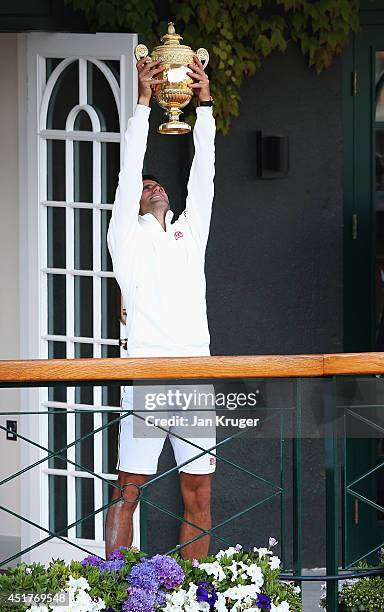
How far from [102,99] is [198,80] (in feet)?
4.14

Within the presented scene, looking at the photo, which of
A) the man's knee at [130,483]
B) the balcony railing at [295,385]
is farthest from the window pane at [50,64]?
the balcony railing at [295,385]

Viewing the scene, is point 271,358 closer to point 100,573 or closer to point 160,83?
point 100,573

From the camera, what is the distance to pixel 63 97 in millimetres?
6391

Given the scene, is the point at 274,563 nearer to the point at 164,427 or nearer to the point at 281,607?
the point at 281,607

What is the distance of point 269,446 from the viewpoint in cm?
653

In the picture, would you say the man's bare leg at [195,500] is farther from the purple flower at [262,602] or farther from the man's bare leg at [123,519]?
the purple flower at [262,602]

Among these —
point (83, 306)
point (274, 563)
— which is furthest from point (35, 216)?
point (274, 563)

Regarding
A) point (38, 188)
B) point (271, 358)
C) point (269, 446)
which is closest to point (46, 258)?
point (38, 188)

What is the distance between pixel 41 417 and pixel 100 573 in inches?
89.8

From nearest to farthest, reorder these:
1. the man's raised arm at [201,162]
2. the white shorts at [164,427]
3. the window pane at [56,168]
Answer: the white shorts at [164,427] < the man's raised arm at [201,162] < the window pane at [56,168]

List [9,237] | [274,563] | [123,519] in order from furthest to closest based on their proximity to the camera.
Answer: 1. [9,237]
2. [123,519]
3. [274,563]

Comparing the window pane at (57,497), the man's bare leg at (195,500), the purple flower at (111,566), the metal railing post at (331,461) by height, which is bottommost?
the window pane at (57,497)

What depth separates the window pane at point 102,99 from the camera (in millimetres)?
6324

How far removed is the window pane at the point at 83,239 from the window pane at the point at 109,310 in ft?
0.42
